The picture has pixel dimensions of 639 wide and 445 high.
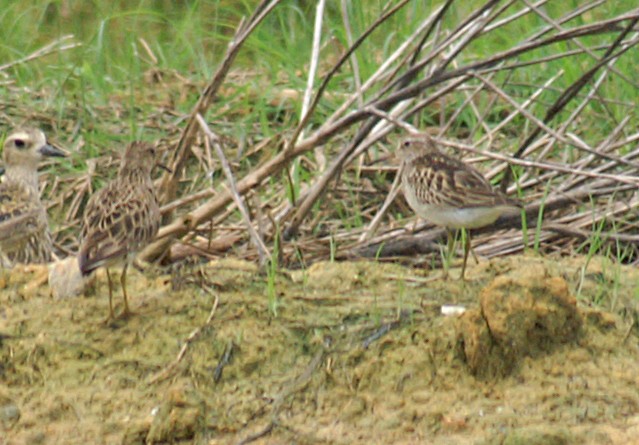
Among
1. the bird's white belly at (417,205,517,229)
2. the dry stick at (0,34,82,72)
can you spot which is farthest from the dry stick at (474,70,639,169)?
the dry stick at (0,34,82,72)

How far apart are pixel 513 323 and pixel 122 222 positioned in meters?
1.73

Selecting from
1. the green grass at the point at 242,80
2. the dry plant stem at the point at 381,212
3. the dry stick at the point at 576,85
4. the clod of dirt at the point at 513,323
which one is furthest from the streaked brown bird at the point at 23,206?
the clod of dirt at the point at 513,323

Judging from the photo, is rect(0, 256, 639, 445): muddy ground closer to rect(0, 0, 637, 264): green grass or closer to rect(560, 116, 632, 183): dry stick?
rect(560, 116, 632, 183): dry stick

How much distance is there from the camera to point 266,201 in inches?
326

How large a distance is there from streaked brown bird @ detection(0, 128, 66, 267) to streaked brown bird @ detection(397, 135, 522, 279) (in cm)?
199

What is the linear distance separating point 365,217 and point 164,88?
2308 mm

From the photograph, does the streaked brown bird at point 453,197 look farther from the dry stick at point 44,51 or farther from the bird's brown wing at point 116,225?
the dry stick at point 44,51

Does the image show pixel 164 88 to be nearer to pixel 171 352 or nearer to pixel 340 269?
pixel 340 269

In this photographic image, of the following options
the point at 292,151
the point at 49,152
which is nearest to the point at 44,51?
the point at 49,152

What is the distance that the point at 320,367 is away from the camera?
5625 mm

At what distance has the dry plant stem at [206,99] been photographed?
6.95m

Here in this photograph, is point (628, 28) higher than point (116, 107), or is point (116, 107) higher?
point (628, 28)

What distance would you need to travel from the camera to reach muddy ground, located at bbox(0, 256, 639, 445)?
529 centimetres

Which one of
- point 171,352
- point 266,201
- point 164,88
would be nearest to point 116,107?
point 164,88
